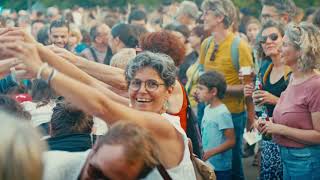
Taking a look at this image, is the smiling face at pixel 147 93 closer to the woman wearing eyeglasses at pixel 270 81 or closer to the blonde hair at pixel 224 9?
the woman wearing eyeglasses at pixel 270 81

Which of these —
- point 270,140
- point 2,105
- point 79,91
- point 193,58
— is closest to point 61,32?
point 193,58

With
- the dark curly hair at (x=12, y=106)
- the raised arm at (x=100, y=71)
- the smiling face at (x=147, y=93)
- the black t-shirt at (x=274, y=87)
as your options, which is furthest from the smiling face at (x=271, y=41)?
the dark curly hair at (x=12, y=106)

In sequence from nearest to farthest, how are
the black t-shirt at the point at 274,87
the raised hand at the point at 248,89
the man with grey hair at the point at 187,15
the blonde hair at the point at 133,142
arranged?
1. the blonde hair at the point at 133,142
2. the black t-shirt at the point at 274,87
3. the raised hand at the point at 248,89
4. the man with grey hair at the point at 187,15

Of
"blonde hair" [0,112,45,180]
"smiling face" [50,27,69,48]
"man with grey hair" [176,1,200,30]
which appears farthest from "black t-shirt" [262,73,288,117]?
"man with grey hair" [176,1,200,30]

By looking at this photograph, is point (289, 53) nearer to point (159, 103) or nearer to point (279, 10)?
point (159, 103)

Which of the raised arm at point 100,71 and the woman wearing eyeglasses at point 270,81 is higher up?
the raised arm at point 100,71

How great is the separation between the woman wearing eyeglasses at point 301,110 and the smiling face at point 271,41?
123 centimetres

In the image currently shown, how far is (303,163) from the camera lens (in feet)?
20.1

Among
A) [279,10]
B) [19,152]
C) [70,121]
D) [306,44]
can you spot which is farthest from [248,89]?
[19,152]

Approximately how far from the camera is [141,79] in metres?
4.58

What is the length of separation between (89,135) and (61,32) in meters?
5.35

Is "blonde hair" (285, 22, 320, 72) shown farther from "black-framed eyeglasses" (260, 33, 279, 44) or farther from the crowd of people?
"black-framed eyeglasses" (260, 33, 279, 44)

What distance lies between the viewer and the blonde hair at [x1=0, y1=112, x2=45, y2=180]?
2555 mm

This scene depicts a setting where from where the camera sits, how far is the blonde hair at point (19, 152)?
2.55 metres
